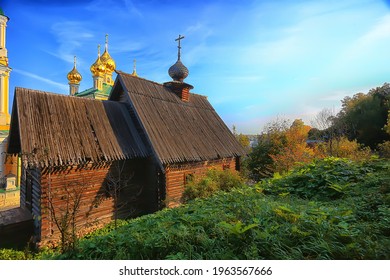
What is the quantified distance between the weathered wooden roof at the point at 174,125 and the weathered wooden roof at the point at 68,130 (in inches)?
34.3

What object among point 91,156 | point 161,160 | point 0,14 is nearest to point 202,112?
point 161,160

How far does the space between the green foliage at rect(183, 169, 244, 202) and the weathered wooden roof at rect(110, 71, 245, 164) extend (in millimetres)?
1366

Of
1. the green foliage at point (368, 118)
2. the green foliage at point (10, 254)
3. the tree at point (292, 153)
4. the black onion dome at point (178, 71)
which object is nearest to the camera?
the green foliage at point (10, 254)

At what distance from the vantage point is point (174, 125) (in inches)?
426

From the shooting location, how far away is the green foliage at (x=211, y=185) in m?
8.11

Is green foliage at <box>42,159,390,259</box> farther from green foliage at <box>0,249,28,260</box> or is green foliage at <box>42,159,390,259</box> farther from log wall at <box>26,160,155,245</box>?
green foliage at <box>0,249,28,260</box>

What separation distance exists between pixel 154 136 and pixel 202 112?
556 centimetres

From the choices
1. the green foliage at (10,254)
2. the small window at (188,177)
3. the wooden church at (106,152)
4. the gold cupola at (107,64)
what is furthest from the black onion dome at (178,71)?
the gold cupola at (107,64)

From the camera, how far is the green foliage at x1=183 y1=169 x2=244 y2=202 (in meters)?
8.11

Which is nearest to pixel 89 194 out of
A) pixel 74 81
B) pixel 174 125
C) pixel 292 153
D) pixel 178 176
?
pixel 178 176

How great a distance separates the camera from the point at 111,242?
3156mm

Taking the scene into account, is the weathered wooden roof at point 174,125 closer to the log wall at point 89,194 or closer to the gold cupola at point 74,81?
the log wall at point 89,194

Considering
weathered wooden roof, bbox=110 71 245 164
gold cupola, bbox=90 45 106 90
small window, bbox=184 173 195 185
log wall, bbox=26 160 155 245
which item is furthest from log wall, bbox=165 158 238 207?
gold cupola, bbox=90 45 106 90
